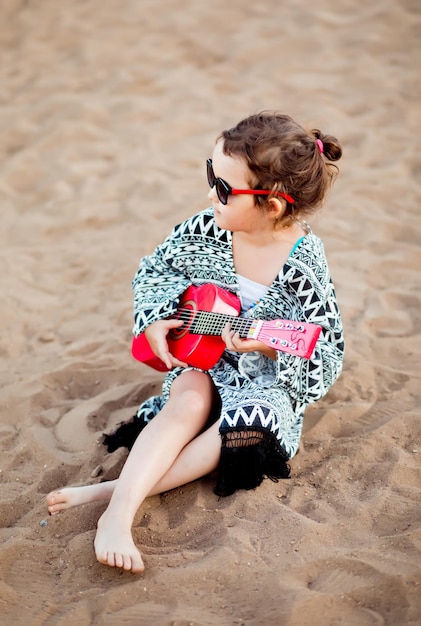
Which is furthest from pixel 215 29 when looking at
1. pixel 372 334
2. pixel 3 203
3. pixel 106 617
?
pixel 106 617

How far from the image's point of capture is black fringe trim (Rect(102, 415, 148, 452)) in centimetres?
265

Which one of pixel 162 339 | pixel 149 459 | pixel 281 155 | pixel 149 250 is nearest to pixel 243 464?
pixel 149 459

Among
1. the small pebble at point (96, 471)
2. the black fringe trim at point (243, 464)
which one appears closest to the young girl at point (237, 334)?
the black fringe trim at point (243, 464)

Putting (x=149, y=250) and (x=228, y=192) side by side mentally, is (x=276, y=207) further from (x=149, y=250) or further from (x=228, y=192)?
(x=149, y=250)

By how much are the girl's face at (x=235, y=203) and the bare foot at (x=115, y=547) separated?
43.1 inches

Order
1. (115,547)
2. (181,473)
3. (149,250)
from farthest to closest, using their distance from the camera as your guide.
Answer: (149,250) → (181,473) → (115,547)

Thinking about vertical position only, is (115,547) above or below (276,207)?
below

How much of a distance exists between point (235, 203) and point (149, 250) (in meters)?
1.86

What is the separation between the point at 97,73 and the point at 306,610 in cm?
553

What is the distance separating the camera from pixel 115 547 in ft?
6.79

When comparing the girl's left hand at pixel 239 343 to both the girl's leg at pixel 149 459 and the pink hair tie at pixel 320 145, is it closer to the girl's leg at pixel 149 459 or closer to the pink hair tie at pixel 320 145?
the girl's leg at pixel 149 459

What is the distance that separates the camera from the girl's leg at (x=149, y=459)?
6.81 ft

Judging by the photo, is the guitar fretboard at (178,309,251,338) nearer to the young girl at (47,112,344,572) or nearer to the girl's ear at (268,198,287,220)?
the young girl at (47,112,344,572)

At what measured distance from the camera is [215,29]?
273 inches
